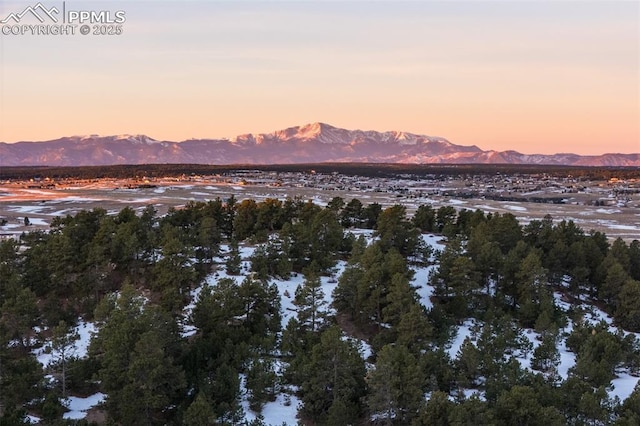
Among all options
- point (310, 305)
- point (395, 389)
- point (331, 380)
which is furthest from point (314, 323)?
point (395, 389)

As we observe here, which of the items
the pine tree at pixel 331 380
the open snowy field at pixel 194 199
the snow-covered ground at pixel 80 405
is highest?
the open snowy field at pixel 194 199

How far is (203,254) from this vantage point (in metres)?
44.7

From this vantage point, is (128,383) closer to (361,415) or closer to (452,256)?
(361,415)

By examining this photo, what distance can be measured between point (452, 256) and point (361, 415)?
16562mm

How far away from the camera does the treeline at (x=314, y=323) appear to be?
27312mm

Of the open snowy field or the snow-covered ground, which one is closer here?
the snow-covered ground

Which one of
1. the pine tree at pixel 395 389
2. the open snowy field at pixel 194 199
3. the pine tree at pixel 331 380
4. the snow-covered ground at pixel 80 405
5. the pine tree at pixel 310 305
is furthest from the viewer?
the open snowy field at pixel 194 199

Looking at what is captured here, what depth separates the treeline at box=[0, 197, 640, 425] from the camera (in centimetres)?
2731

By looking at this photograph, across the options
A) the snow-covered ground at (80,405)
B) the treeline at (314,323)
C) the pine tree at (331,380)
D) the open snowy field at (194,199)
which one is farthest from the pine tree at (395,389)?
the open snowy field at (194,199)

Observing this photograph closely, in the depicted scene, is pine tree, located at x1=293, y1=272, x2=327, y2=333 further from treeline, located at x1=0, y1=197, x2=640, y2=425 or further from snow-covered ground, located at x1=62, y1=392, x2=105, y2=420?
snow-covered ground, located at x1=62, y1=392, x2=105, y2=420

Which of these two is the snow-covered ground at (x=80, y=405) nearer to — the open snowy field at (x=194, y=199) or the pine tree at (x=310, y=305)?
the pine tree at (x=310, y=305)

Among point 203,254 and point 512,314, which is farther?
point 203,254

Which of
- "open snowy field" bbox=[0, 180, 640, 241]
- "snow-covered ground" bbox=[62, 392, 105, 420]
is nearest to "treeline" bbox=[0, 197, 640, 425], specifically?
"snow-covered ground" bbox=[62, 392, 105, 420]

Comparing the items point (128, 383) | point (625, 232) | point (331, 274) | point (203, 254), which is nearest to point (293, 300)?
point (331, 274)
